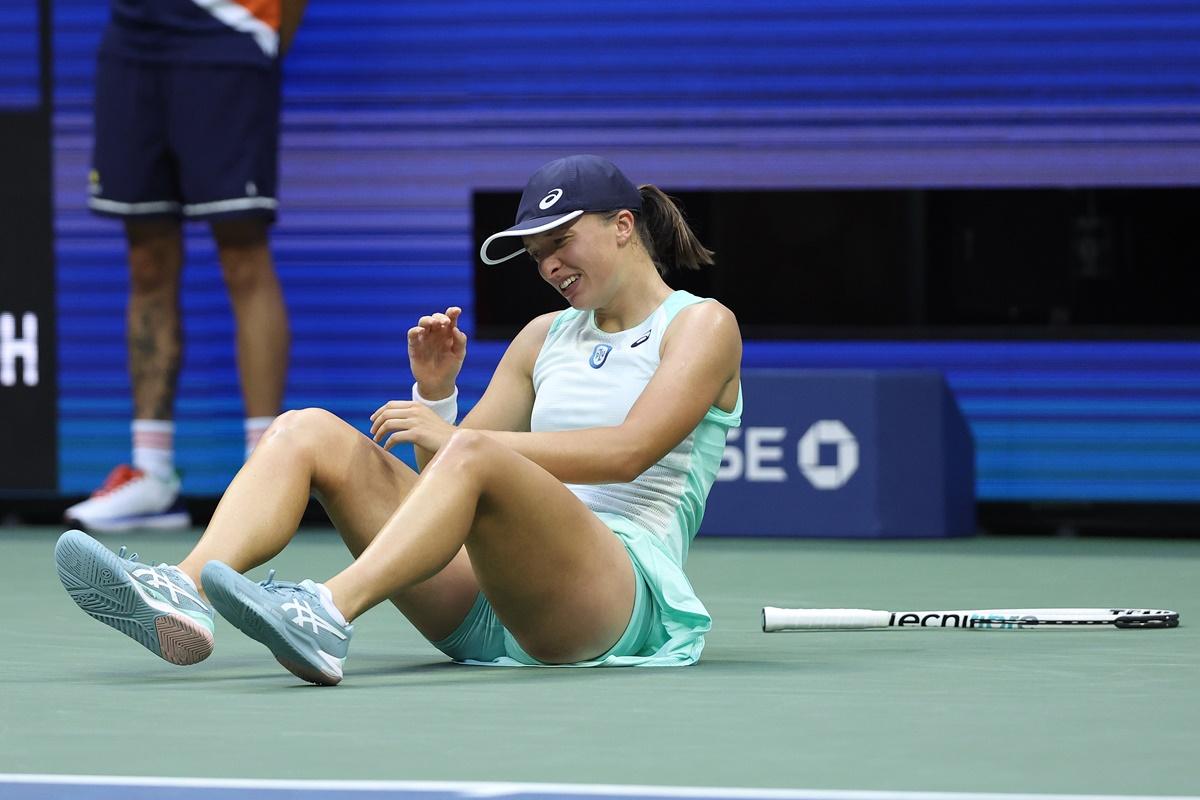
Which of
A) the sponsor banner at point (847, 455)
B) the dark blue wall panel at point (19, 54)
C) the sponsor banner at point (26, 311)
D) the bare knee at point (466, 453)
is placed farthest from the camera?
the dark blue wall panel at point (19, 54)

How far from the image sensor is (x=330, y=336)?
8.87 metres

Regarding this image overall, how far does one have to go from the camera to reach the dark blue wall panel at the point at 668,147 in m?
8.27

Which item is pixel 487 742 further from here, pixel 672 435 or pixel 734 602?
pixel 734 602

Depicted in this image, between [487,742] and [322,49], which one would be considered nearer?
[487,742]

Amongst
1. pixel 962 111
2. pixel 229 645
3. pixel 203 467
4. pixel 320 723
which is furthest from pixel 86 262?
pixel 320 723

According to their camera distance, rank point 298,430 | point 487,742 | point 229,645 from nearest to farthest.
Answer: point 487,742, point 298,430, point 229,645

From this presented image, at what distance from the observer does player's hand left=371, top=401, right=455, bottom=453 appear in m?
4.11

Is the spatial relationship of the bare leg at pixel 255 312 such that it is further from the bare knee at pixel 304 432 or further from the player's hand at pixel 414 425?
the player's hand at pixel 414 425

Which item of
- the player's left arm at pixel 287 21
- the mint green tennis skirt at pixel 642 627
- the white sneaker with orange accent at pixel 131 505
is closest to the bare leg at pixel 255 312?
the white sneaker with orange accent at pixel 131 505

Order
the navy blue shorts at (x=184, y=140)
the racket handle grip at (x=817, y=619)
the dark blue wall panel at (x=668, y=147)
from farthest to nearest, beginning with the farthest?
the dark blue wall panel at (x=668, y=147) → the navy blue shorts at (x=184, y=140) → the racket handle grip at (x=817, y=619)

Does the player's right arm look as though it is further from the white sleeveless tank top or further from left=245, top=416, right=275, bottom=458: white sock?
left=245, top=416, right=275, bottom=458: white sock

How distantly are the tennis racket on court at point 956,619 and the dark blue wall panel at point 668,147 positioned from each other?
330 cm

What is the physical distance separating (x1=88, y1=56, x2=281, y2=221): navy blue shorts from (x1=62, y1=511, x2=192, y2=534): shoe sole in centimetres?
118

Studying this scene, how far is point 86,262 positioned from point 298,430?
5.06 m
